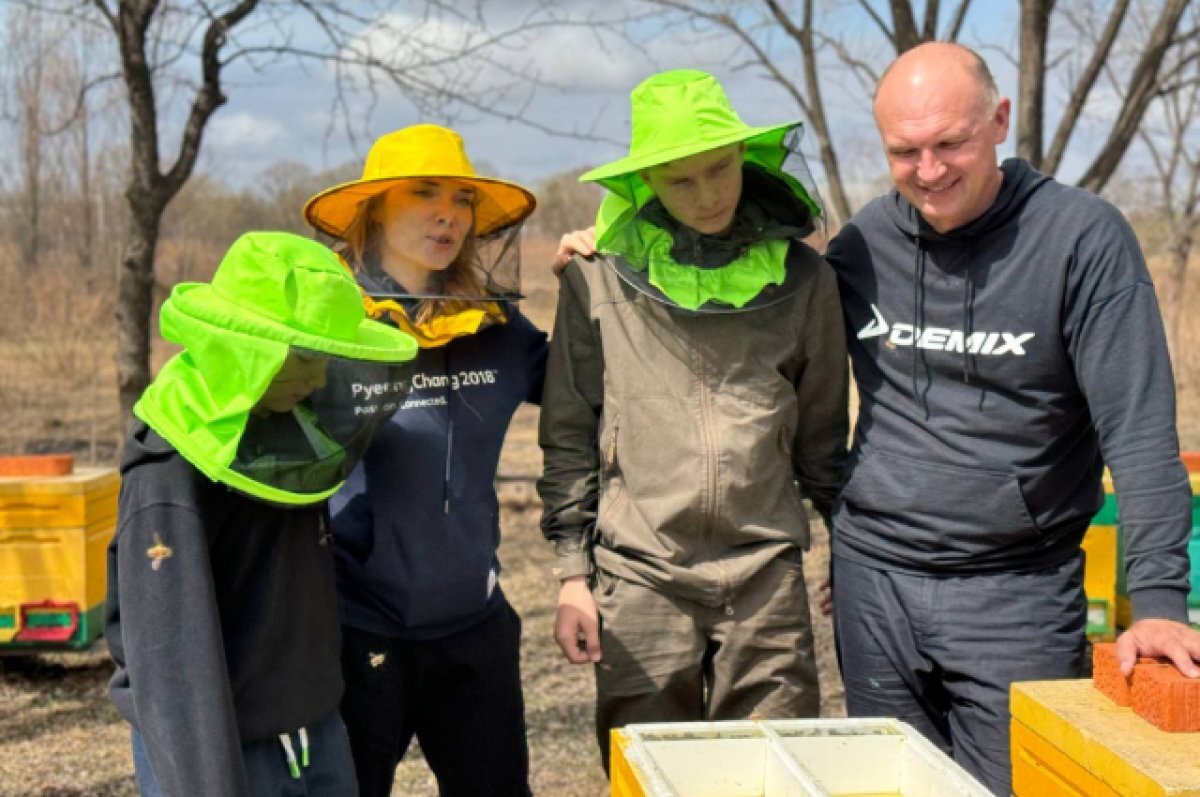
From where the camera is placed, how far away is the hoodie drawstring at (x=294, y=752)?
200 cm

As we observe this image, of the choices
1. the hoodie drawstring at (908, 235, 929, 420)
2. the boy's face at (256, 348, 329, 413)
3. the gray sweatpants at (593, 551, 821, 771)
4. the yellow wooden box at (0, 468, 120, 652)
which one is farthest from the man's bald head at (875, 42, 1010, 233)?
the yellow wooden box at (0, 468, 120, 652)

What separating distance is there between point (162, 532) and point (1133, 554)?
153 cm

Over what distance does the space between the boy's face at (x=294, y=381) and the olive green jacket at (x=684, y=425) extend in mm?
675

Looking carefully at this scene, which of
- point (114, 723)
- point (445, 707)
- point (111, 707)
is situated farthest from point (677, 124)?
point (111, 707)

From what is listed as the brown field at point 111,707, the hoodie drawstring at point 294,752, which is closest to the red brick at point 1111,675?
the hoodie drawstring at point 294,752

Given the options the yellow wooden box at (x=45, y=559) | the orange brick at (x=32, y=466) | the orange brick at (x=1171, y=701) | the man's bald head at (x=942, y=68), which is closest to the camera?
the orange brick at (x=1171, y=701)

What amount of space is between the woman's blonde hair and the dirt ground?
189 cm

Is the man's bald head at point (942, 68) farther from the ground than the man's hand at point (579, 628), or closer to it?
farther from the ground

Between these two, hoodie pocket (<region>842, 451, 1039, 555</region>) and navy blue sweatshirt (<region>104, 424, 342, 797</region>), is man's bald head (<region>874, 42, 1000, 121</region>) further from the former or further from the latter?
navy blue sweatshirt (<region>104, 424, 342, 797</region>)

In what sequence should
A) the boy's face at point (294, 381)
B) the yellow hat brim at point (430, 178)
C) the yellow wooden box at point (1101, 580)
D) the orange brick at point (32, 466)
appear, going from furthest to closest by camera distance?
the orange brick at point (32, 466)
the yellow wooden box at point (1101, 580)
the yellow hat brim at point (430, 178)
the boy's face at point (294, 381)

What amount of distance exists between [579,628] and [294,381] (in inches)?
33.2

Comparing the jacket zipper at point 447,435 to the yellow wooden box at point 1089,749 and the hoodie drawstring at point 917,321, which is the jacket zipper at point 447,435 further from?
the yellow wooden box at point 1089,749

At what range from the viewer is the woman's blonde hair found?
2521 mm

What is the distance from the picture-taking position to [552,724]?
14.2 ft
